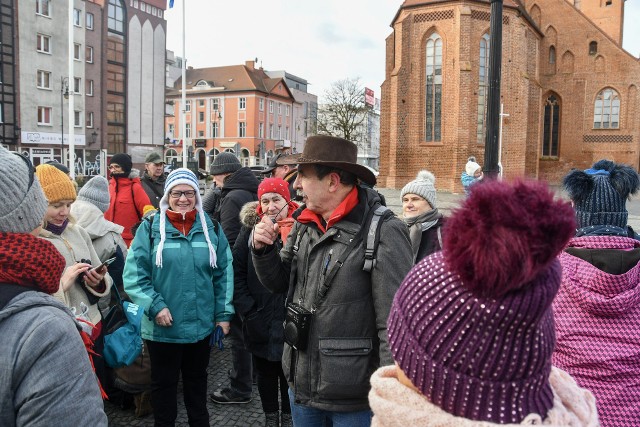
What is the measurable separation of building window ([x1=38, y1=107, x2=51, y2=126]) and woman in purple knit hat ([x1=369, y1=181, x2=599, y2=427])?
44.0 m

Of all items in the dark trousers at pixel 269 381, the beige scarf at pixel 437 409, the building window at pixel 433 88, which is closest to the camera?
the beige scarf at pixel 437 409

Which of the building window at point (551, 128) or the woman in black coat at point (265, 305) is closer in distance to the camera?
the woman in black coat at point (265, 305)

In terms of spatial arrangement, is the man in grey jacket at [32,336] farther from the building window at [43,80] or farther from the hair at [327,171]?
the building window at [43,80]

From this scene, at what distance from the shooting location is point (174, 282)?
3.89m

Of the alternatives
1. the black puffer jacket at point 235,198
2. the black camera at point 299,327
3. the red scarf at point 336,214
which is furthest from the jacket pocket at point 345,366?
the black puffer jacket at point 235,198

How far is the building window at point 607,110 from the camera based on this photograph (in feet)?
128

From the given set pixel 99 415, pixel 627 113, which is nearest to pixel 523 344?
pixel 99 415

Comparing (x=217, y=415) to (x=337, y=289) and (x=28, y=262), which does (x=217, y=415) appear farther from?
(x=28, y=262)

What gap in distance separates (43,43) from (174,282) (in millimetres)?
42991

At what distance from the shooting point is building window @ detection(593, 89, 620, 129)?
39.0m

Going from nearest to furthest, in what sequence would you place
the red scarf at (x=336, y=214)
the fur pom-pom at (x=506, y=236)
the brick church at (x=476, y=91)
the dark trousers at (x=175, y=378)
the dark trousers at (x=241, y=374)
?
the fur pom-pom at (x=506, y=236) → the red scarf at (x=336, y=214) → the dark trousers at (x=175, y=378) → the dark trousers at (x=241, y=374) → the brick church at (x=476, y=91)

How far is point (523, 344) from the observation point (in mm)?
1117

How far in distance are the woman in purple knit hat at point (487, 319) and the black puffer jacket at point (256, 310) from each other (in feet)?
9.86

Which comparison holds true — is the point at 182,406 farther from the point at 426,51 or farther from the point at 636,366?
the point at 426,51
